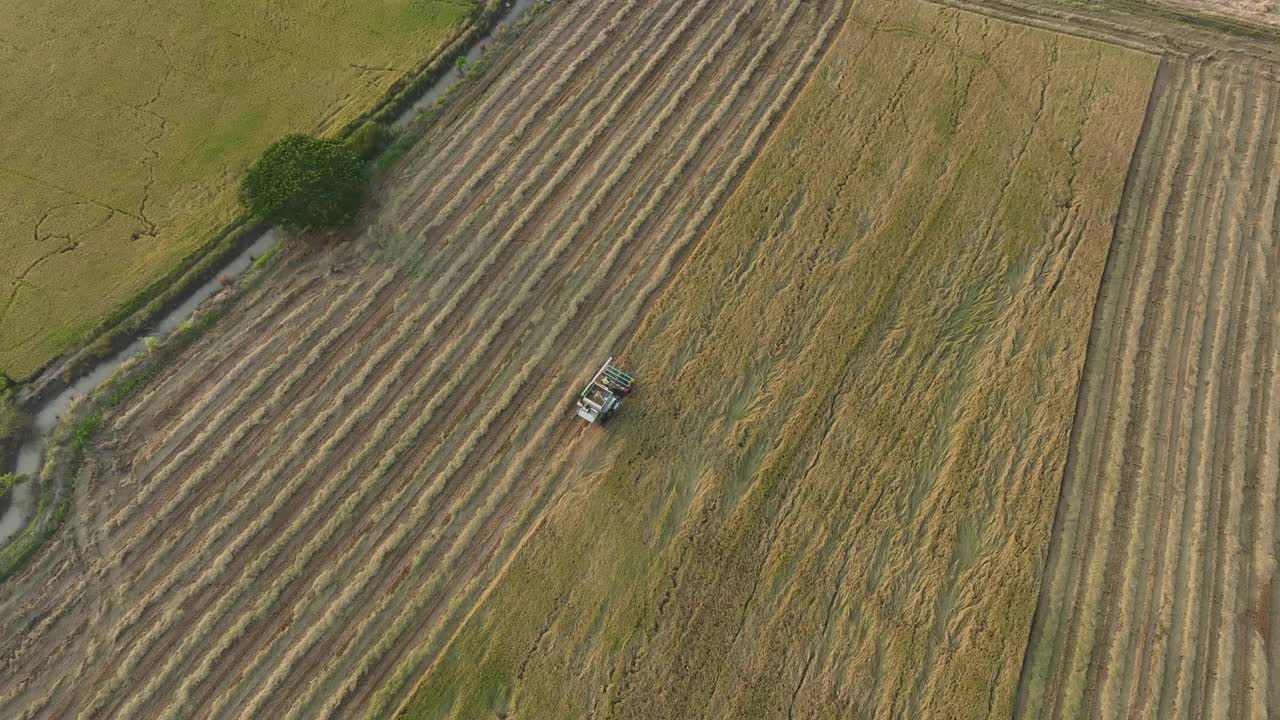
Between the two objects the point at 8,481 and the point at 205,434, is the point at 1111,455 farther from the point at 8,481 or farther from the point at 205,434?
the point at 8,481

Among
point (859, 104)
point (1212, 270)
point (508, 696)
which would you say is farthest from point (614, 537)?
point (1212, 270)

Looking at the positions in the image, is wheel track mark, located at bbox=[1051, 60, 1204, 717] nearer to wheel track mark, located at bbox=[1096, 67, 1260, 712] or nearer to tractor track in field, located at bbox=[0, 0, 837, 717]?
wheel track mark, located at bbox=[1096, 67, 1260, 712]

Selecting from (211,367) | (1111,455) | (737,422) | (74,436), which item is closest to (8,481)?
(74,436)

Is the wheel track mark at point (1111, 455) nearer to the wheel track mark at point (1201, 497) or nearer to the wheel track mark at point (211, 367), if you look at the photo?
the wheel track mark at point (1201, 497)

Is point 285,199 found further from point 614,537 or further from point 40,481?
point 614,537

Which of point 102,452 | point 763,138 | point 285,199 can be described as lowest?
point 102,452

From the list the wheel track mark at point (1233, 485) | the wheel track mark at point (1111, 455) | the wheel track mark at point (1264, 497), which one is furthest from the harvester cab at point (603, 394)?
the wheel track mark at point (1264, 497)

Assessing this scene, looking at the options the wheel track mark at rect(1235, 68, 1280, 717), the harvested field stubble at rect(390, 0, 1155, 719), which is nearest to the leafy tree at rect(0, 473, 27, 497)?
the harvested field stubble at rect(390, 0, 1155, 719)
